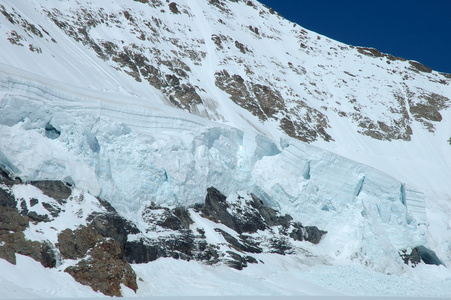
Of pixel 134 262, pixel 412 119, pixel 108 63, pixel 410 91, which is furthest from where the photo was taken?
pixel 410 91

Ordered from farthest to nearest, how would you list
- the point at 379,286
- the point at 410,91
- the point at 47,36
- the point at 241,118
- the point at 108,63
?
1. the point at 410,91
2. the point at 241,118
3. the point at 108,63
4. the point at 47,36
5. the point at 379,286

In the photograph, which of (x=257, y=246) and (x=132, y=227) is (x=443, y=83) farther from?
(x=132, y=227)

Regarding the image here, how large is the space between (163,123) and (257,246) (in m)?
8.65

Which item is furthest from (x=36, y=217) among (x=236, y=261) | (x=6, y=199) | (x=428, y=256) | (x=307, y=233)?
(x=428, y=256)

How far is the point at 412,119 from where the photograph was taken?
208 ft

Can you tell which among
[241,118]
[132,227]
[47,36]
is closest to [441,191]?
[241,118]

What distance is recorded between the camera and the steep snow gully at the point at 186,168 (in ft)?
64.3

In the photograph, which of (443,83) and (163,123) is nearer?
(163,123)

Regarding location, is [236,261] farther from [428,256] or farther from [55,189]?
[428,256]

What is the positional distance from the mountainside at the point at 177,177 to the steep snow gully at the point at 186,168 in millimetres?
81

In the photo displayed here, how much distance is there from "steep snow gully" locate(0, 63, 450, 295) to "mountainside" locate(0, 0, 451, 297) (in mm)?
81

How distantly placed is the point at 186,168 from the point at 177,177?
0.87 metres

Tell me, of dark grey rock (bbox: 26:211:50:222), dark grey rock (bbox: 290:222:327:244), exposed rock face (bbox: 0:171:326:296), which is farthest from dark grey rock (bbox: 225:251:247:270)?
dark grey rock (bbox: 26:211:50:222)

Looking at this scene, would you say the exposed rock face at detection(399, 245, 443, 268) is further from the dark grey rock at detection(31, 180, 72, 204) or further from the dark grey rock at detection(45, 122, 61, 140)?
the dark grey rock at detection(45, 122, 61, 140)
